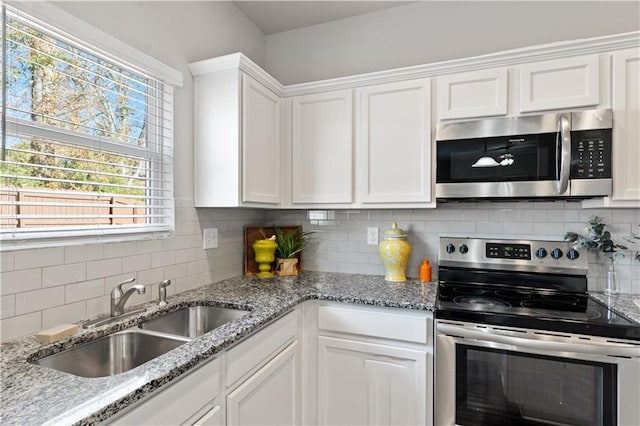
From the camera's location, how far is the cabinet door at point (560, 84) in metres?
1.68

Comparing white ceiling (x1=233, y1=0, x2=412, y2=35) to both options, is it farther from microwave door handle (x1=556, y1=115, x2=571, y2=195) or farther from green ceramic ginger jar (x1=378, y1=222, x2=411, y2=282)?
green ceramic ginger jar (x1=378, y1=222, x2=411, y2=282)

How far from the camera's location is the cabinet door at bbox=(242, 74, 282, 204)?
1.90m

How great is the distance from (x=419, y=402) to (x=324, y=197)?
1229 mm

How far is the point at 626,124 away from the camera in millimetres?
1649

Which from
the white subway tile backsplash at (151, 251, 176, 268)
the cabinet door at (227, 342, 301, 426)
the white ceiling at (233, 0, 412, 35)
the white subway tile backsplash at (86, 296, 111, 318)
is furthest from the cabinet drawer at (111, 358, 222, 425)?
the white ceiling at (233, 0, 412, 35)

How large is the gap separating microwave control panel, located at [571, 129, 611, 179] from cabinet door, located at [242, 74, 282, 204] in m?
1.61

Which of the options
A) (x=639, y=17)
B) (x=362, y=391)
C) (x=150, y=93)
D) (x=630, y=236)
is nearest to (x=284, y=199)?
(x=150, y=93)

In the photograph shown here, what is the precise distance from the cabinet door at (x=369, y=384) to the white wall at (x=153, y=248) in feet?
2.84

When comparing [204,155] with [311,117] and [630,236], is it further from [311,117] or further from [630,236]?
[630,236]

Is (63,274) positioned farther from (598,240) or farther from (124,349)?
(598,240)

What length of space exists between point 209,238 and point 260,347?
83 centimetres

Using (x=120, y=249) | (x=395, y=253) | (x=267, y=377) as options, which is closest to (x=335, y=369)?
(x=267, y=377)

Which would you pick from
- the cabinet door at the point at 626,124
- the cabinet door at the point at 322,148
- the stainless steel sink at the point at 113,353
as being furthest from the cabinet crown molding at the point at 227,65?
the cabinet door at the point at 626,124

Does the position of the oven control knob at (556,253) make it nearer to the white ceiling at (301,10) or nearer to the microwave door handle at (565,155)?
the microwave door handle at (565,155)
